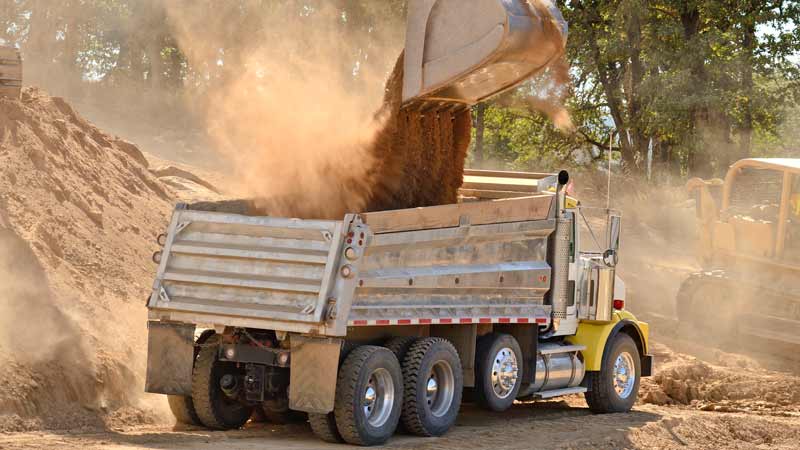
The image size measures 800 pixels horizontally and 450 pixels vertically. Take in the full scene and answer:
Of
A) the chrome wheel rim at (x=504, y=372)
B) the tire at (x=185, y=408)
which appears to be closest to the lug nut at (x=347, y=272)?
the tire at (x=185, y=408)

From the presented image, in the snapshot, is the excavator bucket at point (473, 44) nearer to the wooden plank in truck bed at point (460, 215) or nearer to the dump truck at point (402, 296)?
the dump truck at point (402, 296)

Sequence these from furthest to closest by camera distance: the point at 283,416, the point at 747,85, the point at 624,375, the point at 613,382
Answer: the point at 747,85, the point at 624,375, the point at 613,382, the point at 283,416

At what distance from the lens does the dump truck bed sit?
986 cm

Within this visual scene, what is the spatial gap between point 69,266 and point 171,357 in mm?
4424

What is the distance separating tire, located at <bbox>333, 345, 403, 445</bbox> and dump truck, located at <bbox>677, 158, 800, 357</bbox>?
10.5 meters

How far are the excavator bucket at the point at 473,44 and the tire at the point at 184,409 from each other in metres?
3.94

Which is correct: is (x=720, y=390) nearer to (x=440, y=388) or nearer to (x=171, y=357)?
(x=440, y=388)

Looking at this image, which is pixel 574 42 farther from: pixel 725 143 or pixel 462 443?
pixel 462 443

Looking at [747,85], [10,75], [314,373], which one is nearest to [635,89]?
[747,85]

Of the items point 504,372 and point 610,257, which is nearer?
point 504,372

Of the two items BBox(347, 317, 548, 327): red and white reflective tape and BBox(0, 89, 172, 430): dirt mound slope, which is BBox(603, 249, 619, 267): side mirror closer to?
BBox(347, 317, 548, 327): red and white reflective tape

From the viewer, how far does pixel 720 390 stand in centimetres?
1631

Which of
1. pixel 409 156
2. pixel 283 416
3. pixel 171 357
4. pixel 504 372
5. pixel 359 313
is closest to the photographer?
pixel 359 313

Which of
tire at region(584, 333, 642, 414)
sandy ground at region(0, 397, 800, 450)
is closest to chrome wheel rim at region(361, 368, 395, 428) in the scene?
sandy ground at region(0, 397, 800, 450)
